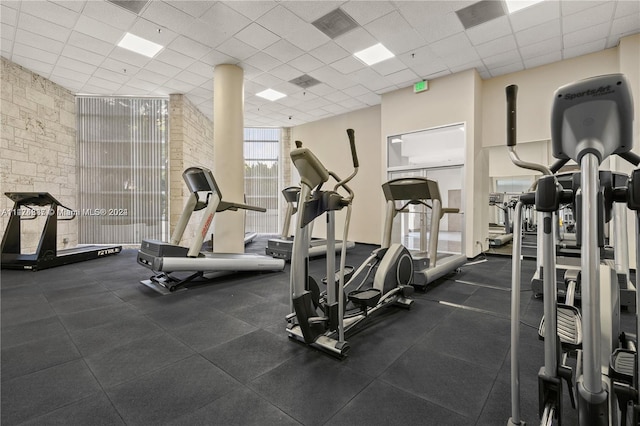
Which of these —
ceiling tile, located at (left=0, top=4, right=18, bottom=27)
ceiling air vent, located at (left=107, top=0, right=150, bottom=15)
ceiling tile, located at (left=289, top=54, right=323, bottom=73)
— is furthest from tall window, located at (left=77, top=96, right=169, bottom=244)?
ceiling tile, located at (left=289, top=54, right=323, bottom=73)

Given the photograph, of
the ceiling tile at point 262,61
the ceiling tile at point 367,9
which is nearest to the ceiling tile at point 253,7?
the ceiling tile at point 367,9

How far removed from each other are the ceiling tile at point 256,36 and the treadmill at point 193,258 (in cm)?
216

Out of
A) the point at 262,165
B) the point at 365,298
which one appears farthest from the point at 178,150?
the point at 365,298

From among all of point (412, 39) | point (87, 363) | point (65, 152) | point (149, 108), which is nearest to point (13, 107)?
point (65, 152)

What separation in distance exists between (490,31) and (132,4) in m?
4.93

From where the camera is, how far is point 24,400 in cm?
151

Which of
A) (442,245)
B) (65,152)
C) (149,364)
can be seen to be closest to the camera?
(149,364)

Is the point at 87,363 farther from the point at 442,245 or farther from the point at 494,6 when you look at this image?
the point at 442,245

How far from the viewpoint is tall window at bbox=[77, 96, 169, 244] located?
→ 6531 millimetres

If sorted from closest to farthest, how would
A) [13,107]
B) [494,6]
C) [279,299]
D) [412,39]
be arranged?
[279,299] → [494,6] → [412,39] → [13,107]

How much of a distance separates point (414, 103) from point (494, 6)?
2523 millimetres

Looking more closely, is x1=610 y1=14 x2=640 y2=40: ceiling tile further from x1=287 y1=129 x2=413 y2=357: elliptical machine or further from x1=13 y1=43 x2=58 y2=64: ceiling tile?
x1=13 y1=43 x2=58 y2=64: ceiling tile

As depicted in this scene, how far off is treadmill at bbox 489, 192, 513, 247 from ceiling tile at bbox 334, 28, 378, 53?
4715 millimetres

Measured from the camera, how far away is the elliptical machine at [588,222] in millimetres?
952
